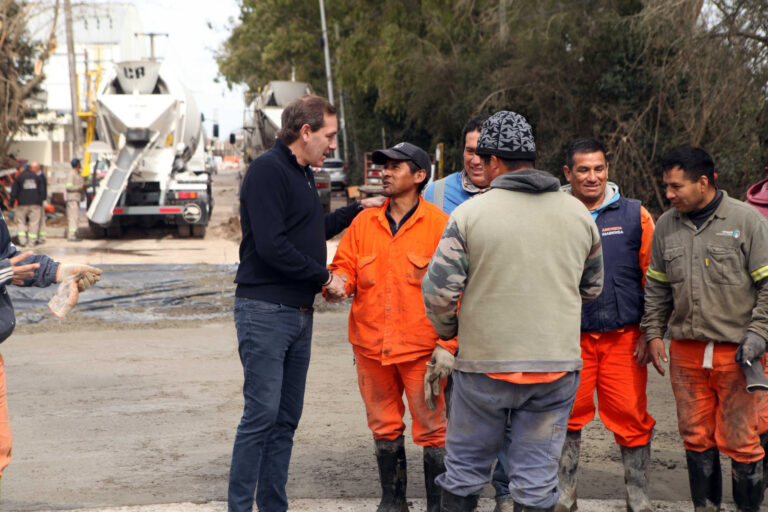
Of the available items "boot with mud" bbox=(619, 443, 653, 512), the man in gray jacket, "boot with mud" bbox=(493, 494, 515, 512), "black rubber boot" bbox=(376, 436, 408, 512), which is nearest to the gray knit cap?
the man in gray jacket

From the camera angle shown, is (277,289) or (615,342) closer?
(277,289)

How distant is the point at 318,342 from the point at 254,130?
19.7 m

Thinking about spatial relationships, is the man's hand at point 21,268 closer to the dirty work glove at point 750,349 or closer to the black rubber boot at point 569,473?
the black rubber boot at point 569,473

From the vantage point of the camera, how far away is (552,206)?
3.65m

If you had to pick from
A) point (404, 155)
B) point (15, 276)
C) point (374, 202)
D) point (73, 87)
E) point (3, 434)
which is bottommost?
point (3, 434)

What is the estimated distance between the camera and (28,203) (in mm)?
20250

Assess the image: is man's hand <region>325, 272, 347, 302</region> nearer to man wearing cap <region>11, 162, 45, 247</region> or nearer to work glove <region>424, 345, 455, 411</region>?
work glove <region>424, 345, 455, 411</region>

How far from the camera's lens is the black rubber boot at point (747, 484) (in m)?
4.53

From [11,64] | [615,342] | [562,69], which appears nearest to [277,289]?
[615,342]

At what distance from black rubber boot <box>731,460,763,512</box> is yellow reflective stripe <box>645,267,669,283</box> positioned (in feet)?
3.15

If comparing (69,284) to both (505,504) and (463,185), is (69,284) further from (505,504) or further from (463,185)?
(505,504)

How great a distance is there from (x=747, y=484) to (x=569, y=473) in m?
0.86

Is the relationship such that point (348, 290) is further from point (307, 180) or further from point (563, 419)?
point (563, 419)

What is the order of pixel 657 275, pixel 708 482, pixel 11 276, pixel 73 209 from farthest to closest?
pixel 73 209 < pixel 657 275 < pixel 708 482 < pixel 11 276
